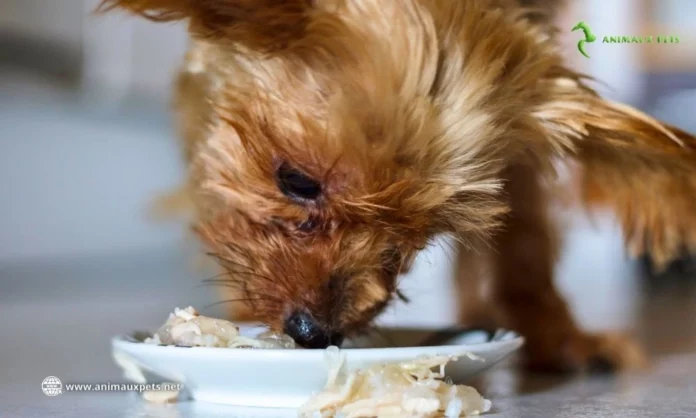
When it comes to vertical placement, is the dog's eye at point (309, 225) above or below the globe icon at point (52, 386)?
above

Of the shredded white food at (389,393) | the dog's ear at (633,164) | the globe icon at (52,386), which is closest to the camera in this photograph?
the shredded white food at (389,393)

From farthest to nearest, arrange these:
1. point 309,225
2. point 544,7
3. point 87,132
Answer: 1. point 87,132
2. point 544,7
3. point 309,225

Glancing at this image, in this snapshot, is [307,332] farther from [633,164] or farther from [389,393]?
[633,164]

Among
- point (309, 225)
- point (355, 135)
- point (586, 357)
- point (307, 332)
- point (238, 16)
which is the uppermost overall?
point (238, 16)

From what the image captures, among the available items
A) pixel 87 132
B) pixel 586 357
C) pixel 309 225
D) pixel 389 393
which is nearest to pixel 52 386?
pixel 309 225

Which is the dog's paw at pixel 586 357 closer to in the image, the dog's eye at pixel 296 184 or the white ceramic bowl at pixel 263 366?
the white ceramic bowl at pixel 263 366

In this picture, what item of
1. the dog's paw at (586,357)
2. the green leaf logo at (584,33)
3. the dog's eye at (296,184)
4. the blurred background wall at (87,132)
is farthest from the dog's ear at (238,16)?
the blurred background wall at (87,132)
